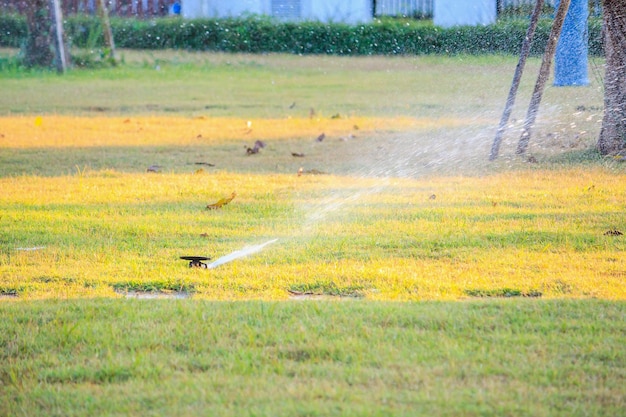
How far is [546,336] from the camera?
3.20 meters

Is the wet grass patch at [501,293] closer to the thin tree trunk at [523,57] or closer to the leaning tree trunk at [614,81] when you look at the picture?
the thin tree trunk at [523,57]

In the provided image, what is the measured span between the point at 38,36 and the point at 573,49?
9743 mm

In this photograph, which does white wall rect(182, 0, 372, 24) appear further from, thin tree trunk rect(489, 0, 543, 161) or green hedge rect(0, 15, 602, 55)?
thin tree trunk rect(489, 0, 543, 161)

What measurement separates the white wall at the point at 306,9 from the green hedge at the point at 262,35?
2.70ft

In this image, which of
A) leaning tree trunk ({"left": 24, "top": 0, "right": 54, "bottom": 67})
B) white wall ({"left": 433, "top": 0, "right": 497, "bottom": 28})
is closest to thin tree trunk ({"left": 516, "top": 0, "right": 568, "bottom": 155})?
white wall ({"left": 433, "top": 0, "right": 497, "bottom": 28})

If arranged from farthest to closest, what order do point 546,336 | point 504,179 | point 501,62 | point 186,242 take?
point 501,62, point 504,179, point 186,242, point 546,336

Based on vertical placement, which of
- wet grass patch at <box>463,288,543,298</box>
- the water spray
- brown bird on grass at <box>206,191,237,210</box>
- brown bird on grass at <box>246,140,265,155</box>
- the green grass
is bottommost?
brown bird on grass at <box>246,140,265,155</box>

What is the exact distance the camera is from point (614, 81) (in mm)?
7277

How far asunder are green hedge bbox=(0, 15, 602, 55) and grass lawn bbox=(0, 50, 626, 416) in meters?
9.25

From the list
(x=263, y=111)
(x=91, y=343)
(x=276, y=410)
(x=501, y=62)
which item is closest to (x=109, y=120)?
(x=263, y=111)

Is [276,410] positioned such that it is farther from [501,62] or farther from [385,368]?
[501,62]

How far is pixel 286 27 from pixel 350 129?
10.5 metres

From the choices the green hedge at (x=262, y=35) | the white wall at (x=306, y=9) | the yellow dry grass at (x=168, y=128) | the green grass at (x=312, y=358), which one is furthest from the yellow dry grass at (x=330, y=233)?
the white wall at (x=306, y=9)

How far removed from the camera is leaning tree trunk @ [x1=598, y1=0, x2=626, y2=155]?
715 cm
